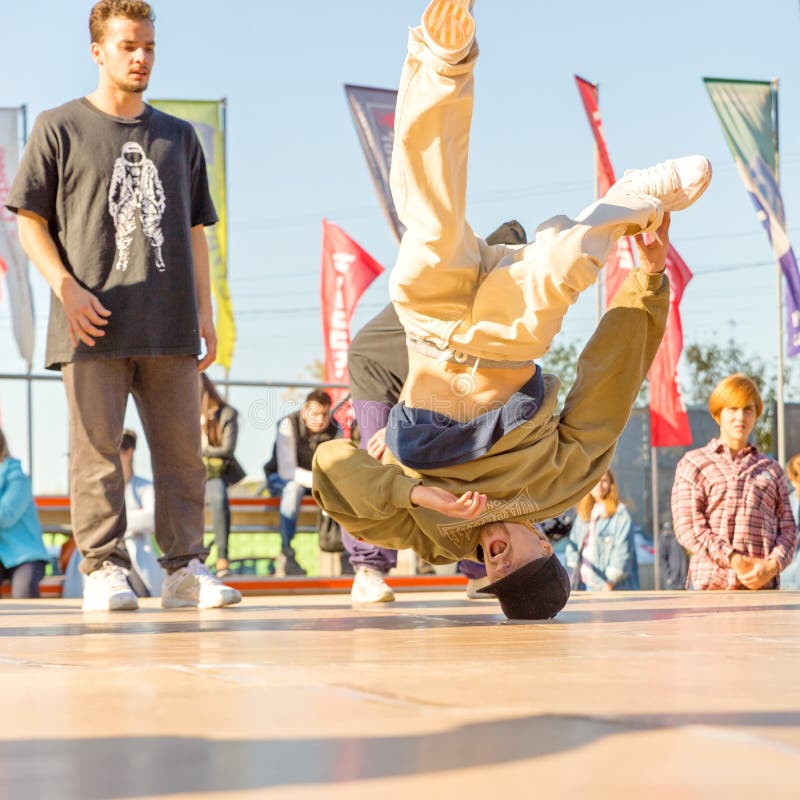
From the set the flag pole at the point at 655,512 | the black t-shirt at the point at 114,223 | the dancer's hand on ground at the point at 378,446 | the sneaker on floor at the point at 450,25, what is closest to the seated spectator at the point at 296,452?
the flag pole at the point at 655,512

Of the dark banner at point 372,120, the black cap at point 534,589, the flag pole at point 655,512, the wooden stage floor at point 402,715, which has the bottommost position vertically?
the flag pole at point 655,512

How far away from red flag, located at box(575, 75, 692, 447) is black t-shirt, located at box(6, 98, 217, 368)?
24.3 feet

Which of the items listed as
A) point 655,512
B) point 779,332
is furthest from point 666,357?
point 779,332

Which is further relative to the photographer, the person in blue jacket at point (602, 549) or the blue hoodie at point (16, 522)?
the person in blue jacket at point (602, 549)

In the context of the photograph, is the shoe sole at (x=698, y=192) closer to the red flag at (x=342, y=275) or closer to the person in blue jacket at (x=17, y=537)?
the person in blue jacket at (x=17, y=537)

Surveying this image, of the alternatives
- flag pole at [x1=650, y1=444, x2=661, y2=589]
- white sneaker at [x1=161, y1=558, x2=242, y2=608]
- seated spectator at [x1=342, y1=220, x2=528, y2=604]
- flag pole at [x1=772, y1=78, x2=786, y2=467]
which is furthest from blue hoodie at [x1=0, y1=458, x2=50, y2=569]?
flag pole at [x1=772, y1=78, x2=786, y2=467]

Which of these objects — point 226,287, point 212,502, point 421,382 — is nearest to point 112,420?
point 421,382

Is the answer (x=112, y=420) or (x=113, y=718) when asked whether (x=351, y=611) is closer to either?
(x=112, y=420)

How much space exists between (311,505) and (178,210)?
478 cm

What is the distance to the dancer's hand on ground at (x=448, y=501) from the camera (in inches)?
126

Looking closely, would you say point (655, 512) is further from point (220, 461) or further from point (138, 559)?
point (138, 559)

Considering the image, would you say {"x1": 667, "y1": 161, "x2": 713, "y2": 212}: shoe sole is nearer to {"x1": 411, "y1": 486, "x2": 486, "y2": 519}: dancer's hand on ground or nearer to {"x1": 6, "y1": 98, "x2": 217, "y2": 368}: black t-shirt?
{"x1": 411, "y1": 486, "x2": 486, "y2": 519}: dancer's hand on ground

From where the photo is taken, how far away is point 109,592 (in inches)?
165

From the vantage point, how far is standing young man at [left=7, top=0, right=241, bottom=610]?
4.27m
